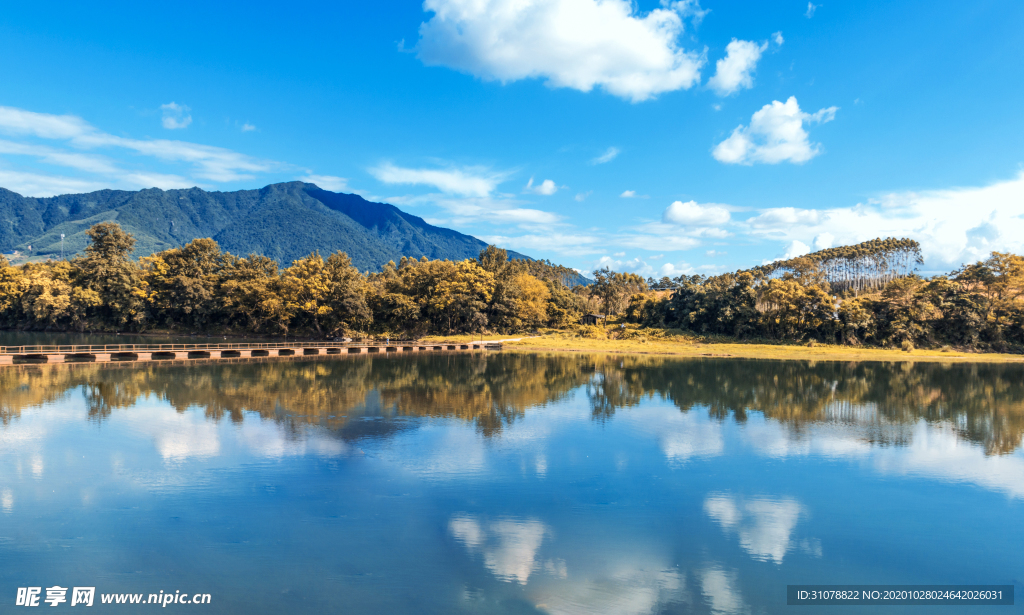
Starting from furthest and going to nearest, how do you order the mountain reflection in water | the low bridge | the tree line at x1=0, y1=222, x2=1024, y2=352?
1. the tree line at x1=0, y1=222, x2=1024, y2=352
2. the low bridge
3. the mountain reflection in water

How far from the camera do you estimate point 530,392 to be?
33.1 m

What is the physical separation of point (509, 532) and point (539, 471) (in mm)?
4872

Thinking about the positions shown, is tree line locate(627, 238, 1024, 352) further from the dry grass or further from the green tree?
the green tree

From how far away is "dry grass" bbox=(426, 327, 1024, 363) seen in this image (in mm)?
59697

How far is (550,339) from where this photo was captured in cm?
7231

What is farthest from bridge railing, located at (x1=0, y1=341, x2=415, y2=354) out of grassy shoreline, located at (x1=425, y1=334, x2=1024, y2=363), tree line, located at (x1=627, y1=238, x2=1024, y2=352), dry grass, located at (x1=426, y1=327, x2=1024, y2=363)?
tree line, located at (x1=627, y1=238, x2=1024, y2=352)

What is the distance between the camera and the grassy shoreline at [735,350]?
59500 millimetres

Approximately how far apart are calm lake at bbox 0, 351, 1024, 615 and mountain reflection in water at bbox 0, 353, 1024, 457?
0.31 metres

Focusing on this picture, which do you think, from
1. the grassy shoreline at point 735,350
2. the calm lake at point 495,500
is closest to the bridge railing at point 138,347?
the grassy shoreline at point 735,350

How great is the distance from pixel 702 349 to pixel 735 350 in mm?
3999

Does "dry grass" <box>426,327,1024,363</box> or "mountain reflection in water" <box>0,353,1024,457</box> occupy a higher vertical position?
"dry grass" <box>426,327,1024,363</box>

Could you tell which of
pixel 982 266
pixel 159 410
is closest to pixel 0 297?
pixel 159 410

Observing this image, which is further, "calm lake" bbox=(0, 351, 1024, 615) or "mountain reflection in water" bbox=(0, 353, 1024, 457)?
"mountain reflection in water" bbox=(0, 353, 1024, 457)

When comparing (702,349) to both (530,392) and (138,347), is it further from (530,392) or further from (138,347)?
(138,347)
